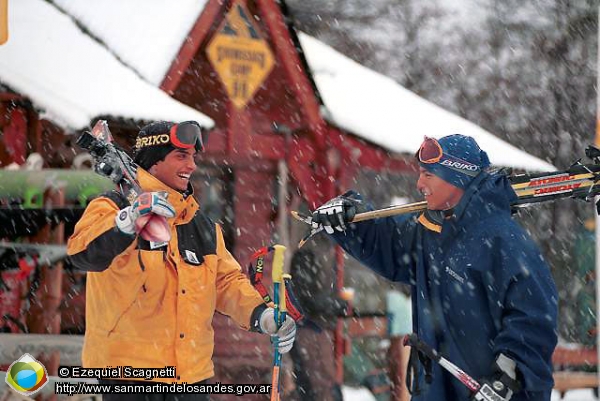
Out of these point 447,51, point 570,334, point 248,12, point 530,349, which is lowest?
point 570,334

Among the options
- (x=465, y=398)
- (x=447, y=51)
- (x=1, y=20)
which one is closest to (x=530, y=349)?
(x=465, y=398)

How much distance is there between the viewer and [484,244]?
3719 millimetres

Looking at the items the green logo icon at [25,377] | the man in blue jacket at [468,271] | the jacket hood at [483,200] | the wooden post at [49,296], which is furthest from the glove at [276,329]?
the wooden post at [49,296]

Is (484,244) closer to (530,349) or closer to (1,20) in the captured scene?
(530,349)

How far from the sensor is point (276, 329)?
4191mm

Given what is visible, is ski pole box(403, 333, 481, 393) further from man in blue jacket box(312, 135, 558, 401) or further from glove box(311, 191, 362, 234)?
glove box(311, 191, 362, 234)

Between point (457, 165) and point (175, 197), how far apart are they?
4.45ft

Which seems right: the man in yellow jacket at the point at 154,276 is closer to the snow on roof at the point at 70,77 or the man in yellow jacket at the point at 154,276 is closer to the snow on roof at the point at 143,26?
the snow on roof at the point at 70,77

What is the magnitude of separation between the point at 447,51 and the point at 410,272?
20226 mm

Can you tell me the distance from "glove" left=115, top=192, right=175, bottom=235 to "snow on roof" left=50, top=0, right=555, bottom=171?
428cm

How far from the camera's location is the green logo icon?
550 centimetres

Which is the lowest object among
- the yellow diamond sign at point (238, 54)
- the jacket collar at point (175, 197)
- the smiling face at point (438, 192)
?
the yellow diamond sign at point (238, 54)

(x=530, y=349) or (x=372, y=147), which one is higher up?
(x=530, y=349)

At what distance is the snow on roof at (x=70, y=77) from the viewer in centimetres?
650
